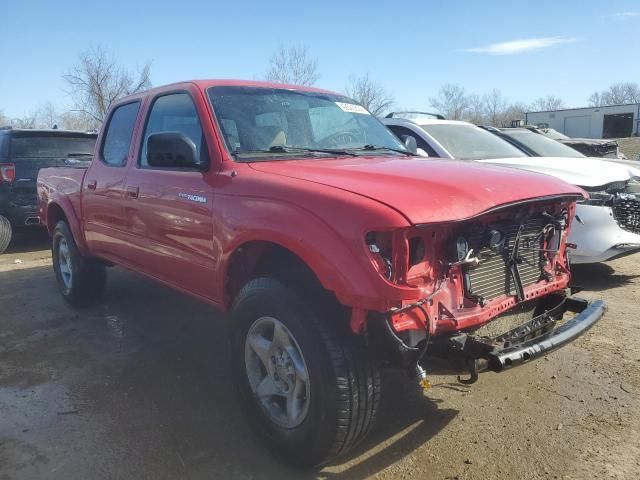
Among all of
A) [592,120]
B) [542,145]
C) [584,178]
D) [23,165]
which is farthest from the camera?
[592,120]

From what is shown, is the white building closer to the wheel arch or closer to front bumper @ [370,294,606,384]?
the wheel arch

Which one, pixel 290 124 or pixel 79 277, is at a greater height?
pixel 290 124

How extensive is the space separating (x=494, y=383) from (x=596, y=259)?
2.39 meters

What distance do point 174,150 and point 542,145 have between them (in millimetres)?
6637

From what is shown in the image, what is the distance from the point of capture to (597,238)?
5.35 m

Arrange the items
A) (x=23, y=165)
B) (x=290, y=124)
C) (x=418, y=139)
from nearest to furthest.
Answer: (x=290, y=124) < (x=418, y=139) < (x=23, y=165)

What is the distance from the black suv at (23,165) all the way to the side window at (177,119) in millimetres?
4531

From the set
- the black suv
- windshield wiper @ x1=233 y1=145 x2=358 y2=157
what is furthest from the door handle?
the black suv

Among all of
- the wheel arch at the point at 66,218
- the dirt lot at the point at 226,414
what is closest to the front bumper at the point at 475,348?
the dirt lot at the point at 226,414

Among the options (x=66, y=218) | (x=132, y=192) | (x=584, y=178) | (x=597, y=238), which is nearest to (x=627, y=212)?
(x=584, y=178)

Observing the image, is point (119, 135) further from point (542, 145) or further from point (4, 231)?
point (542, 145)

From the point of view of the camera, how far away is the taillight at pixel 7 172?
8414 mm

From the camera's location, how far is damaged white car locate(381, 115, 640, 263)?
5.38 meters

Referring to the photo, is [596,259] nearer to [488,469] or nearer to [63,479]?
[488,469]
